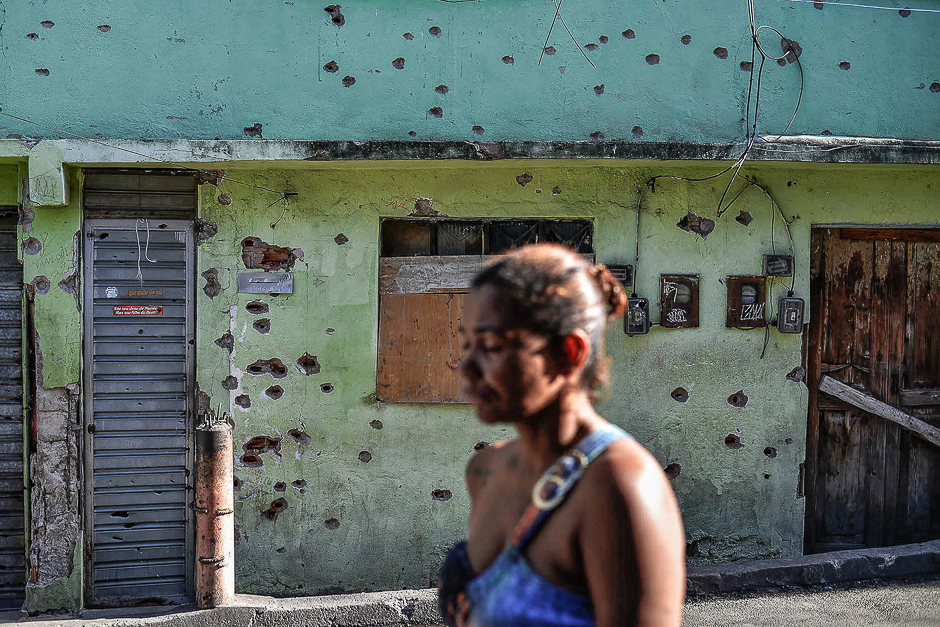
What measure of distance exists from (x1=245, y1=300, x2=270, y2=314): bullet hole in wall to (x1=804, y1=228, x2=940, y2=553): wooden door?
401 centimetres

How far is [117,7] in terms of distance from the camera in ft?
18.4

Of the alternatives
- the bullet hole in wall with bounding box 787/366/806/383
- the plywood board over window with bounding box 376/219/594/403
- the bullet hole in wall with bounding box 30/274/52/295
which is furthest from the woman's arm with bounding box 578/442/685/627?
the bullet hole in wall with bounding box 30/274/52/295

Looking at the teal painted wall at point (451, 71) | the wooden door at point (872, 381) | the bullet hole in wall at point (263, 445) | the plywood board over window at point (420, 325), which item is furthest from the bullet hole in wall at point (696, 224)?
the bullet hole in wall at point (263, 445)

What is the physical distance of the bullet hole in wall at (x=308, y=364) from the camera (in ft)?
18.9

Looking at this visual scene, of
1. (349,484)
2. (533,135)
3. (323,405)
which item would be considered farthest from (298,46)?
(349,484)

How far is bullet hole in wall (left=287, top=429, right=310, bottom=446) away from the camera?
18.9 feet

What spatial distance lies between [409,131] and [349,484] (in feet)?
8.33

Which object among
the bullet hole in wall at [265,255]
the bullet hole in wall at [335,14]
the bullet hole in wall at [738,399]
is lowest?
the bullet hole in wall at [738,399]

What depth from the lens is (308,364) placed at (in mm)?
5773

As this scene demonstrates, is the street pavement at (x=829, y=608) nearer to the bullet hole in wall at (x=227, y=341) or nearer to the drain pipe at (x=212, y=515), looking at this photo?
the drain pipe at (x=212, y=515)

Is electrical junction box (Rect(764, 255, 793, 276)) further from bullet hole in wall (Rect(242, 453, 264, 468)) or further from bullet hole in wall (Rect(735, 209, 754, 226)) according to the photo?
bullet hole in wall (Rect(242, 453, 264, 468))

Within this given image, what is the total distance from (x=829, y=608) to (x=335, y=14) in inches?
200

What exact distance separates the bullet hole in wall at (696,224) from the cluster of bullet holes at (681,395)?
3.69ft

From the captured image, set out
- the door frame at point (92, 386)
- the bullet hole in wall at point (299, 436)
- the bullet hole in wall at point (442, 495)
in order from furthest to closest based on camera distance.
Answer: the bullet hole in wall at point (442, 495), the bullet hole in wall at point (299, 436), the door frame at point (92, 386)
